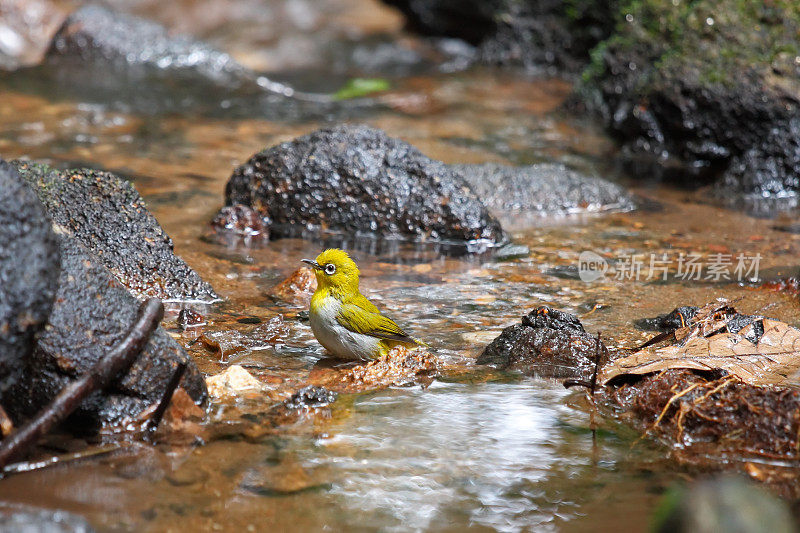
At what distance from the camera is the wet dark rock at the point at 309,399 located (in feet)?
11.9

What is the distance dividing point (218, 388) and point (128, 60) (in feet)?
34.7

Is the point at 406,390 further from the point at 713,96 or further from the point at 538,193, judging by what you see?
the point at 713,96

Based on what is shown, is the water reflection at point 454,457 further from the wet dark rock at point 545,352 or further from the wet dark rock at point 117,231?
the wet dark rock at point 117,231

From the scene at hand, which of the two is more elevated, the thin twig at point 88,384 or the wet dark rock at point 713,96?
the wet dark rock at point 713,96

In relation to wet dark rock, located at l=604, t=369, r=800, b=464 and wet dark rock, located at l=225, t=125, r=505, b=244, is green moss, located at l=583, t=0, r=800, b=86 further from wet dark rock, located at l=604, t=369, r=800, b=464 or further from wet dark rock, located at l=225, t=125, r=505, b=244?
wet dark rock, located at l=604, t=369, r=800, b=464

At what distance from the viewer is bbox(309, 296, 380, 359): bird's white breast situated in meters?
4.23

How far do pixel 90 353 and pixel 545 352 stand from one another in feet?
7.29

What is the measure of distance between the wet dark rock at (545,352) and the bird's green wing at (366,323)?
1.53ft

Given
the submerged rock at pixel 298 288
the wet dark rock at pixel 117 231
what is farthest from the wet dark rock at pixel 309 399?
the wet dark rock at pixel 117 231

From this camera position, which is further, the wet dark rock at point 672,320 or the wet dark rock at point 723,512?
the wet dark rock at point 672,320

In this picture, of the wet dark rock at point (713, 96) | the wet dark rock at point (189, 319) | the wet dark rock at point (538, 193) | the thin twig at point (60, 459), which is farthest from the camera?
the wet dark rock at point (713, 96)

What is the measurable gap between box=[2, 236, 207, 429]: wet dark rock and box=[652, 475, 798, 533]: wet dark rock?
2.18 metres

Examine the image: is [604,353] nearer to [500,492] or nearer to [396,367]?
[396,367]

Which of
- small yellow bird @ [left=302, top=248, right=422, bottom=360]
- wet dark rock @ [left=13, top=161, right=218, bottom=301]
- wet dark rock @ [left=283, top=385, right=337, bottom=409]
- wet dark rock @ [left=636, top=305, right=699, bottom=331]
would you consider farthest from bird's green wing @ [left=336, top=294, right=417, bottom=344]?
wet dark rock @ [left=636, top=305, right=699, bottom=331]
